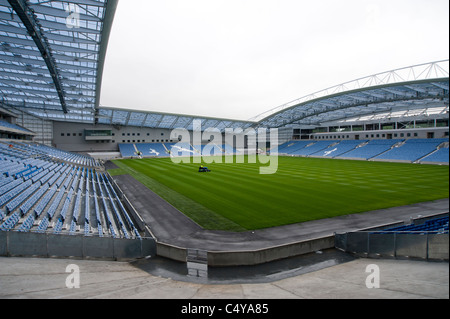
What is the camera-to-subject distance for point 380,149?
171 ft

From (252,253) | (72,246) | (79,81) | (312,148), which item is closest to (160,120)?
(79,81)

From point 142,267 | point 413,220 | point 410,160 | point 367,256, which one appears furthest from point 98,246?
point 410,160

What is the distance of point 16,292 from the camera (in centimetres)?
562

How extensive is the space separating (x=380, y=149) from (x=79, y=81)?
54.5 metres

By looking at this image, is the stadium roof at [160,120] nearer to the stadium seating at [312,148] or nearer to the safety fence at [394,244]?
the stadium seating at [312,148]

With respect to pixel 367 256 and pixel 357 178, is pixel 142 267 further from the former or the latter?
pixel 357 178

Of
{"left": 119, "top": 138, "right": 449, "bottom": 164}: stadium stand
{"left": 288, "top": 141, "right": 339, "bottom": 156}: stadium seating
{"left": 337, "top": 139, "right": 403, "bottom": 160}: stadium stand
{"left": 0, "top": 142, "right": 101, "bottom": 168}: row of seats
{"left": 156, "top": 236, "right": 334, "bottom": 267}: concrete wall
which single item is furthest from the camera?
{"left": 288, "top": 141, "right": 339, "bottom": 156}: stadium seating

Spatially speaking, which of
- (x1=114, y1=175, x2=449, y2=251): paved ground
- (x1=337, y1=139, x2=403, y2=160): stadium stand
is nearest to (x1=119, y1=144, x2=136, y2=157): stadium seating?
(x1=337, y1=139, x2=403, y2=160): stadium stand

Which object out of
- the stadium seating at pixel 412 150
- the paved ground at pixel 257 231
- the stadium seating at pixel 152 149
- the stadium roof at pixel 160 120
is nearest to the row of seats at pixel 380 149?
the stadium seating at pixel 412 150

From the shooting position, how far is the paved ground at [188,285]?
488cm

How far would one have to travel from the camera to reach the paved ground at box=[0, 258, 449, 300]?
4.88 m

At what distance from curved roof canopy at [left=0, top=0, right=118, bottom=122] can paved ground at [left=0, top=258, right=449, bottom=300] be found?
51.6ft

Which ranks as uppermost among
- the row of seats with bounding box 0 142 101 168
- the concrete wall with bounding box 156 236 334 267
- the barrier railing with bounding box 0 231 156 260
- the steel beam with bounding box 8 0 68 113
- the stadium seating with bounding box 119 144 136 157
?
the steel beam with bounding box 8 0 68 113

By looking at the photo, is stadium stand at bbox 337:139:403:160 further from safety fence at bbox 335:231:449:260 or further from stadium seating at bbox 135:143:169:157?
safety fence at bbox 335:231:449:260
